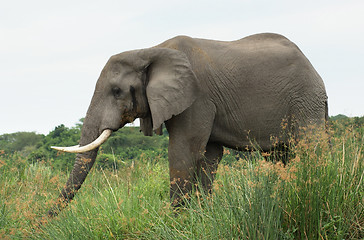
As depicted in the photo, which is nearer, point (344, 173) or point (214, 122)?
point (344, 173)

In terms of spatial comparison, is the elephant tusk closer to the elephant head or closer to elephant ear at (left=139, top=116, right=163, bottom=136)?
the elephant head

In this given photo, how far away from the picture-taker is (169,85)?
20.8 ft

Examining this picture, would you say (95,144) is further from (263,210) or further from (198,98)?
(263,210)

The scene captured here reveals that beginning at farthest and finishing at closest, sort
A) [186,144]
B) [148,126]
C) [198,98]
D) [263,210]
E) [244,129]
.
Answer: [148,126]
[244,129]
[198,98]
[186,144]
[263,210]

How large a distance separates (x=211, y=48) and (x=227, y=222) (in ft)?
10.8

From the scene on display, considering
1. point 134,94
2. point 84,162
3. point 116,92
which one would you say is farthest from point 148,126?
point 84,162

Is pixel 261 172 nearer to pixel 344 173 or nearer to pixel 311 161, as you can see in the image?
pixel 311 161

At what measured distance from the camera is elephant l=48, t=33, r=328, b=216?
20.7 feet

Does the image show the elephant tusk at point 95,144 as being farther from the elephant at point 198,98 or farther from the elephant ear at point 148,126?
the elephant ear at point 148,126

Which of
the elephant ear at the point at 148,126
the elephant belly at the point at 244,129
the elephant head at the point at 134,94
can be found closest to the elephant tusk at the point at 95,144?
the elephant head at the point at 134,94

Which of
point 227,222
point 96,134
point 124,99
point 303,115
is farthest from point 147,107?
point 227,222

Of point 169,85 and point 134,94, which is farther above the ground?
point 169,85

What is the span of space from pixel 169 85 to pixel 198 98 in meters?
0.45

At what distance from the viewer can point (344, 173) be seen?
4.60 metres
